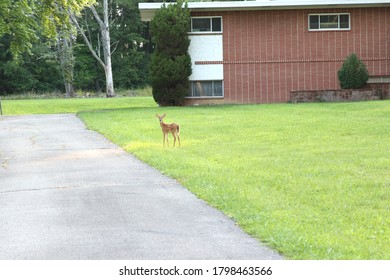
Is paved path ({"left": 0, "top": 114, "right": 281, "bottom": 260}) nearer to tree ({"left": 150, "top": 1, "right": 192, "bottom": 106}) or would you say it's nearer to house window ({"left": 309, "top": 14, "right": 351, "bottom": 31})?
tree ({"left": 150, "top": 1, "right": 192, "bottom": 106})

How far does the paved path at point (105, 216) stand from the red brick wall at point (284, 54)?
22.5 meters

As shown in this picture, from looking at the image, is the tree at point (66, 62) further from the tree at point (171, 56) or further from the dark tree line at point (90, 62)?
the tree at point (171, 56)

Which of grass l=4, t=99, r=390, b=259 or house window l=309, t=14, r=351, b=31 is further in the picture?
house window l=309, t=14, r=351, b=31

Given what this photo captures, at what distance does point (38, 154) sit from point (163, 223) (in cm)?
1020

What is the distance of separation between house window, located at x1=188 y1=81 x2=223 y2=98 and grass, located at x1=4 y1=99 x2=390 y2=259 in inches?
423

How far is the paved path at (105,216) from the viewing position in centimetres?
734

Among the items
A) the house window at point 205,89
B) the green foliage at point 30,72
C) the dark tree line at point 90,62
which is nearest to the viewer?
the house window at point 205,89

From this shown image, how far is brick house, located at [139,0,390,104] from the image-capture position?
38.6 meters

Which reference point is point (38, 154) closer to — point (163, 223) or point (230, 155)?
point (230, 155)

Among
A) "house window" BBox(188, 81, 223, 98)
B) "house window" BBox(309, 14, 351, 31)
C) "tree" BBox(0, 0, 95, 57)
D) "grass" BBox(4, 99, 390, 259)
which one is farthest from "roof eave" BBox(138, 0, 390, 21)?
"grass" BBox(4, 99, 390, 259)

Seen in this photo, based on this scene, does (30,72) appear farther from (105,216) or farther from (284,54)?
(105,216)

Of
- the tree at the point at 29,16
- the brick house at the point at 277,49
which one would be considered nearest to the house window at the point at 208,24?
the brick house at the point at 277,49

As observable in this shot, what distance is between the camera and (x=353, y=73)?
36562 mm

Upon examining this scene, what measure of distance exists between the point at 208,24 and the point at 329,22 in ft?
19.6
